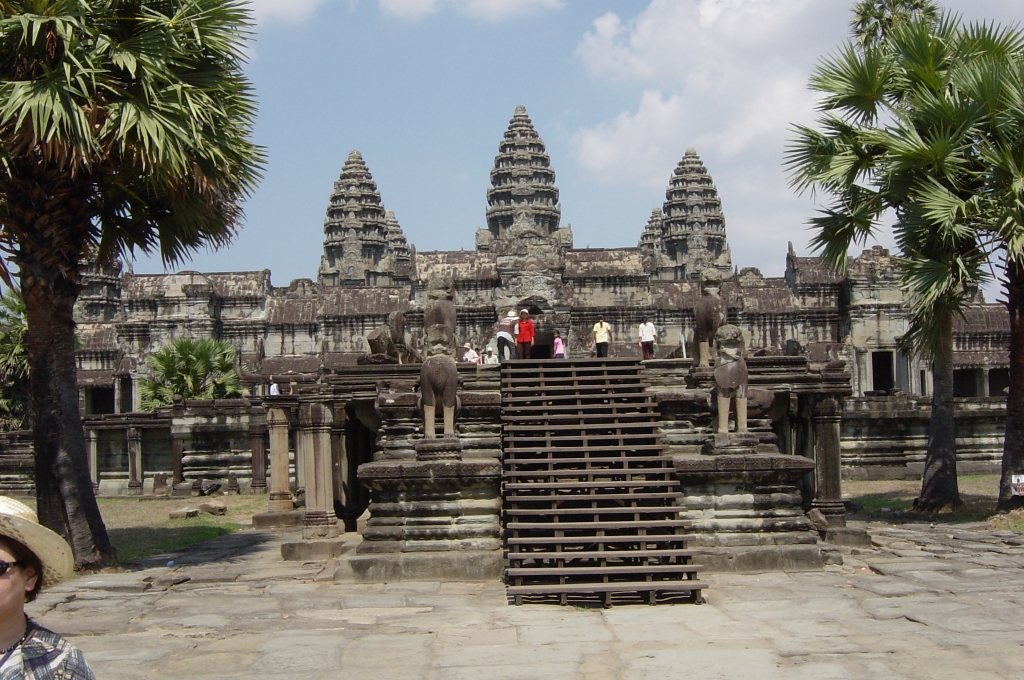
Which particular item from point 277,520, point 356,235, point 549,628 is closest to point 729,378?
point 549,628

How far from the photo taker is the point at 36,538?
3.04 m

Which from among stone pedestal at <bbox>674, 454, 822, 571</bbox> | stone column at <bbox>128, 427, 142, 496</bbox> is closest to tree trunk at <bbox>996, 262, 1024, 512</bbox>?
stone pedestal at <bbox>674, 454, 822, 571</bbox>

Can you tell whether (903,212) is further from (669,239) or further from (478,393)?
(669,239)

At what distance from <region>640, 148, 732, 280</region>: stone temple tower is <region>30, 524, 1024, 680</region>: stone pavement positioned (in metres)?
48.9

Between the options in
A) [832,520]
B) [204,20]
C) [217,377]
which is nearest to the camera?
[204,20]

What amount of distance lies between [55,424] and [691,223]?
51.7m

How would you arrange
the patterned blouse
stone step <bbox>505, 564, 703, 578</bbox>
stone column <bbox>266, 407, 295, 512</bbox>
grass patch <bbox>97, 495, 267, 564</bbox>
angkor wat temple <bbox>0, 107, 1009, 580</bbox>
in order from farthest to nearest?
stone column <bbox>266, 407, 295, 512</bbox> → grass patch <bbox>97, 495, 267, 564</bbox> → angkor wat temple <bbox>0, 107, 1009, 580</bbox> → stone step <bbox>505, 564, 703, 578</bbox> → the patterned blouse

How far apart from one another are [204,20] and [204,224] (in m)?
2.39

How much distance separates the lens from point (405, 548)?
35.2 feet

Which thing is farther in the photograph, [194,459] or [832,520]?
[194,459]

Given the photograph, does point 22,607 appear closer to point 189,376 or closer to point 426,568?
point 426,568

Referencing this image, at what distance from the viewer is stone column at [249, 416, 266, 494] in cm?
2530

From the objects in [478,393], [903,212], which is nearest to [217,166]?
[478,393]

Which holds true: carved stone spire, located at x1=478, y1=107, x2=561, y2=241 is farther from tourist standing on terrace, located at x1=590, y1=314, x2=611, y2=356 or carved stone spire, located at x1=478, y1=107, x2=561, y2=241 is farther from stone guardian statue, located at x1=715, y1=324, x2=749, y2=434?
stone guardian statue, located at x1=715, y1=324, x2=749, y2=434
